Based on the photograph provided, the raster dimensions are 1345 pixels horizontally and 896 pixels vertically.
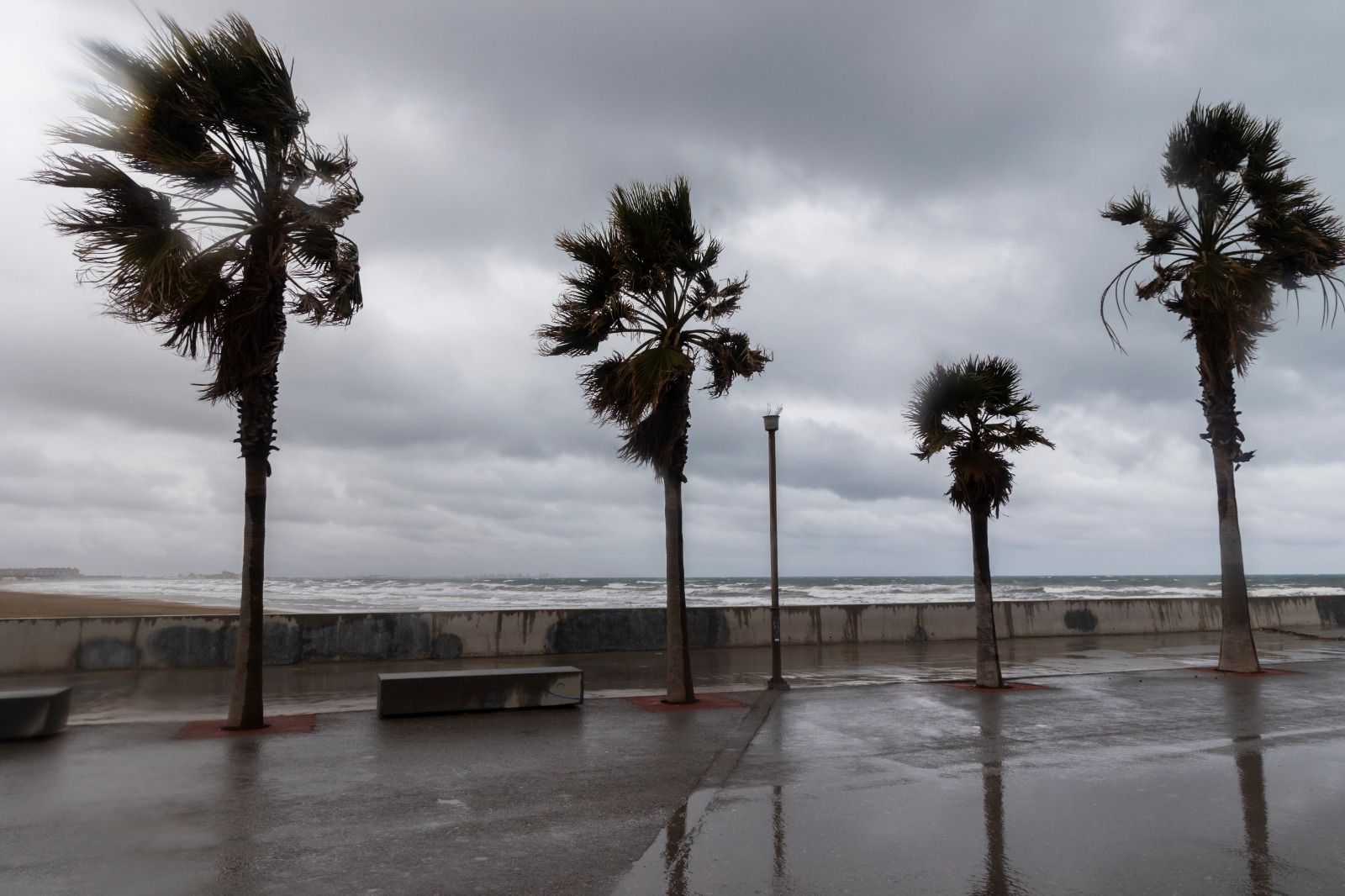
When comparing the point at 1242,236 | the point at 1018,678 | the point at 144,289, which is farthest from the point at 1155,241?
the point at 144,289

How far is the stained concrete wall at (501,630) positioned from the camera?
16.6 metres

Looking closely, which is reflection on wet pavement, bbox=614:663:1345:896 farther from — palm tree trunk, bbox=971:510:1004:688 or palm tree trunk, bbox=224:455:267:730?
palm tree trunk, bbox=224:455:267:730

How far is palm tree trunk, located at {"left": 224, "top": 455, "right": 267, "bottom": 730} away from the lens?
419 inches

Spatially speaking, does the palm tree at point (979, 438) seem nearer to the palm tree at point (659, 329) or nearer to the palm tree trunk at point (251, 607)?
the palm tree at point (659, 329)

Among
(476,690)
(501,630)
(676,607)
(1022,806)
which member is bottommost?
(1022,806)

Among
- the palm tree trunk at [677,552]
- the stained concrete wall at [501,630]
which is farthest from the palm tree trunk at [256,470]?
the stained concrete wall at [501,630]

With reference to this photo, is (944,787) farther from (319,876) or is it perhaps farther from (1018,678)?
(1018,678)

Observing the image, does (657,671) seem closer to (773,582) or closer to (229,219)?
(773,582)

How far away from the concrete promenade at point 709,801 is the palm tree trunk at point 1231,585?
2.93 m

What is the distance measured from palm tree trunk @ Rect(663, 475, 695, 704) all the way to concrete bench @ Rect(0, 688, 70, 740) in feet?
24.1

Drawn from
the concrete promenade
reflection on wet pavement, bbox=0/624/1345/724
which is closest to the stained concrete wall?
reflection on wet pavement, bbox=0/624/1345/724

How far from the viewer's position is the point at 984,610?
1447cm

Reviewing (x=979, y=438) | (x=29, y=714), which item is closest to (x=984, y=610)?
(x=979, y=438)

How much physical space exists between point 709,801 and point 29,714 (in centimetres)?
784
